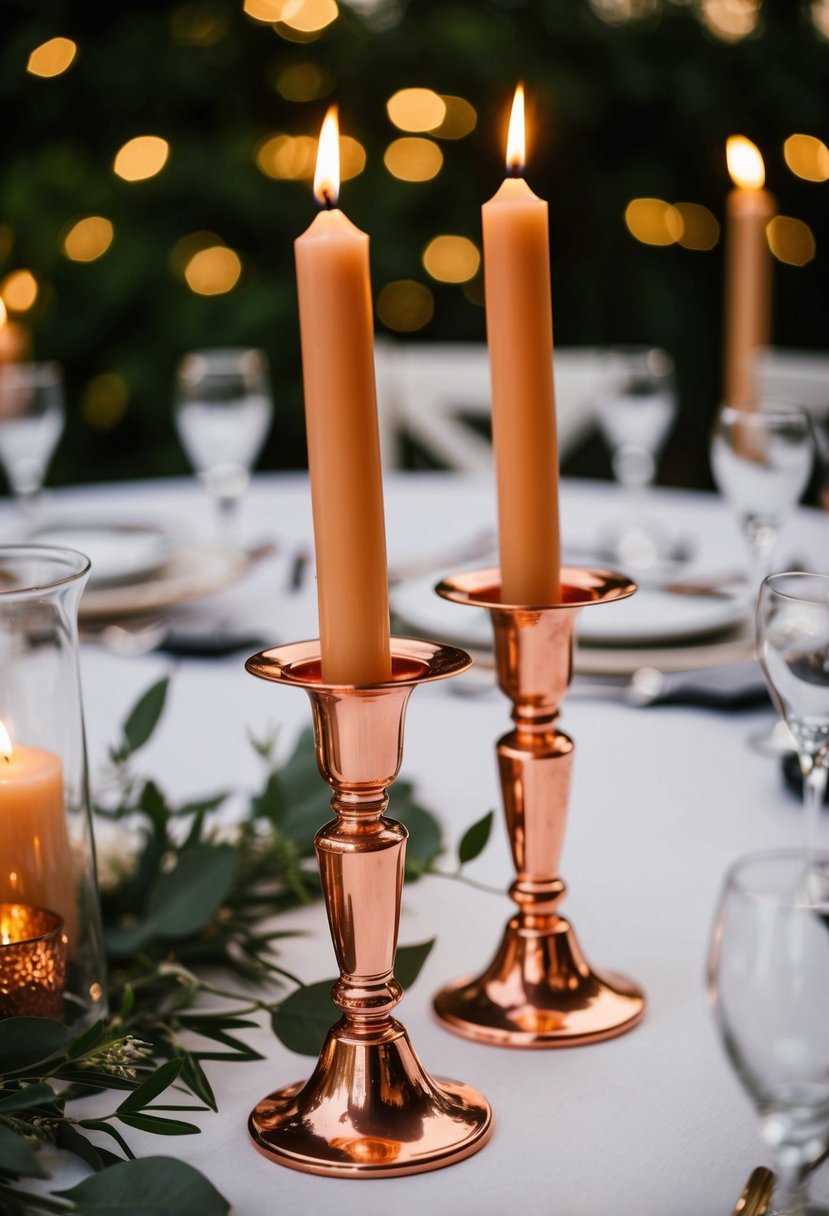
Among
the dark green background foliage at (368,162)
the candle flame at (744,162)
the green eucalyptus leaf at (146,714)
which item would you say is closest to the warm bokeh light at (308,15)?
the dark green background foliage at (368,162)

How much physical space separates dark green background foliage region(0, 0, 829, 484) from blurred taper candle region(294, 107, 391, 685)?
293cm

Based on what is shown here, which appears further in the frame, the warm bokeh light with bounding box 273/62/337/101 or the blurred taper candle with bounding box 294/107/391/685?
the warm bokeh light with bounding box 273/62/337/101

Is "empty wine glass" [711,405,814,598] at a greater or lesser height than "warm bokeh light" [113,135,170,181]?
lesser

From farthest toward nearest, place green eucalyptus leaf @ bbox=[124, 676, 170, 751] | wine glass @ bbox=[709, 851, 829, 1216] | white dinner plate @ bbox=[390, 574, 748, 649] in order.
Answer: white dinner plate @ bbox=[390, 574, 748, 649]
green eucalyptus leaf @ bbox=[124, 676, 170, 751]
wine glass @ bbox=[709, 851, 829, 1216]

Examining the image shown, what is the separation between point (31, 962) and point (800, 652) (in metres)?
0.41

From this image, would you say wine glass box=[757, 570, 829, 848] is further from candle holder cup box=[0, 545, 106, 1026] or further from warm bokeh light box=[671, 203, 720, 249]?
warm bokeh light box=[671, 203, 720, 249]

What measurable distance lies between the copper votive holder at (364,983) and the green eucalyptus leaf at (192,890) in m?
0.14

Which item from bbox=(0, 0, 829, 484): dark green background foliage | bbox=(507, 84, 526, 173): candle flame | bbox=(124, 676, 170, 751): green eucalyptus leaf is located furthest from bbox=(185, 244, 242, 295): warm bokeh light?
bbox=(507, 84, 526, 173): candle flame

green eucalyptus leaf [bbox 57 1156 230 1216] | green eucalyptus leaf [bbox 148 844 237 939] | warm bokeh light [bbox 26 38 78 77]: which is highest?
warm bokeh light [bbox 26 38 78 77]

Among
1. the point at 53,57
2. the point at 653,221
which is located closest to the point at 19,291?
the point at 53,57

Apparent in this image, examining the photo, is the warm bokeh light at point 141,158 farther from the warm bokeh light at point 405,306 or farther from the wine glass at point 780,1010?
the wine glass at point 780,1010

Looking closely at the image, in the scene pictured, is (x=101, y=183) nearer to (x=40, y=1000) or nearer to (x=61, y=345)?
(x=61, y=345)

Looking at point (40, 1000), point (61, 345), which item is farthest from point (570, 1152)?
point (61, 345)

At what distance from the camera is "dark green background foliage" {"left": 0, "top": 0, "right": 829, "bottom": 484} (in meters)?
3.44
